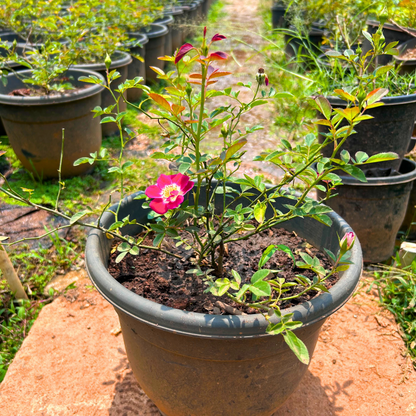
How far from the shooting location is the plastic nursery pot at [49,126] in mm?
2531

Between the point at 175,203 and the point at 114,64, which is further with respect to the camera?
the point at 114,64

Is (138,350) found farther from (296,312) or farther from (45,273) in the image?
(45,273)

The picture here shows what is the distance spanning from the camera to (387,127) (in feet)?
6.69

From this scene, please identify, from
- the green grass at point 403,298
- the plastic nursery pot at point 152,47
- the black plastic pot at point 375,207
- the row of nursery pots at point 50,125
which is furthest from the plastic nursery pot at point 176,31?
the green grass at point 403,298

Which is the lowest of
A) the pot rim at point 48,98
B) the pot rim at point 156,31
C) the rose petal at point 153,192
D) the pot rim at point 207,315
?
the pot rim at point 48,98

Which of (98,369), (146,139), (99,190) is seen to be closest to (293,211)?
(98,369)

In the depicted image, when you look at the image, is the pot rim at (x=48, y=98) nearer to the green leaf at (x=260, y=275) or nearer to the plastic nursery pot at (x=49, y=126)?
the plastic nursery pot at (x=49, y=126)

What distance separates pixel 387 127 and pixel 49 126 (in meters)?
2.11

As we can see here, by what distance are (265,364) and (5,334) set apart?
1.41 meters

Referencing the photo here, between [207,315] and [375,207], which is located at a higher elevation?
[207,315]

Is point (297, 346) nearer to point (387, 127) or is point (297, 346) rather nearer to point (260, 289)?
point (260, 289)

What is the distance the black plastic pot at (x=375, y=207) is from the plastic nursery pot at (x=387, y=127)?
0.61 ft

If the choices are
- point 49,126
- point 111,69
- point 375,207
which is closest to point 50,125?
point 49,126

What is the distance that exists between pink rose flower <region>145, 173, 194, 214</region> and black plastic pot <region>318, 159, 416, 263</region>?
128 cm
